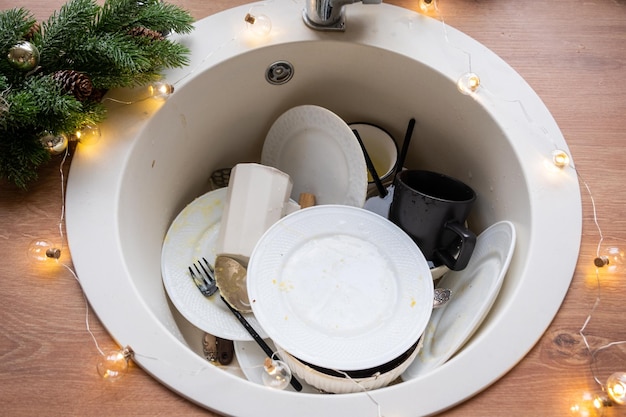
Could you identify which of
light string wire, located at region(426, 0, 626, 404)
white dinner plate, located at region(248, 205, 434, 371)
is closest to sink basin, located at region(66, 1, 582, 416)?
light string wire, located at region(426, 0, 626, 404)

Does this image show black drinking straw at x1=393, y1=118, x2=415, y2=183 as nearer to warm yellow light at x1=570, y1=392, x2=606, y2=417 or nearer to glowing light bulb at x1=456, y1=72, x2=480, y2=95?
glowing light bulb at x1=456, y1=72, x2=480, y2=95

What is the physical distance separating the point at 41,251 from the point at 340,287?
1.32ft

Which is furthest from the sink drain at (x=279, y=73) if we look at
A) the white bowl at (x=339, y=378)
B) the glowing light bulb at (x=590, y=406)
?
the glowing light bulb at (x=590, y=406)

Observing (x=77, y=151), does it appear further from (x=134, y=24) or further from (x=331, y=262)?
(x=331, y=262)

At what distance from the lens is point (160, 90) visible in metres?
0.80

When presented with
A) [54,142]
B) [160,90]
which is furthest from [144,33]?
[54,142]

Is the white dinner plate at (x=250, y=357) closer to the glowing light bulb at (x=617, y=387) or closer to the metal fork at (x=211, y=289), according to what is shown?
the metal fork at (x=211, y=289)

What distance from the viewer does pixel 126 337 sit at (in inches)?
25.6

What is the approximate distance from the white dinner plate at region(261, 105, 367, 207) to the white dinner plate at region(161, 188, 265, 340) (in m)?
0.13

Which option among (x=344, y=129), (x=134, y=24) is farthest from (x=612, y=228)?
(x=134, y=24)

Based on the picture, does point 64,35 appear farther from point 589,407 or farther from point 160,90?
point 589,407

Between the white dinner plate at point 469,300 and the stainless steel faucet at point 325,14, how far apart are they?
15.5 inches

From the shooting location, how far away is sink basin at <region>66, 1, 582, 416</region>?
0.64 meters

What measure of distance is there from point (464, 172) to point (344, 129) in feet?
0.79
